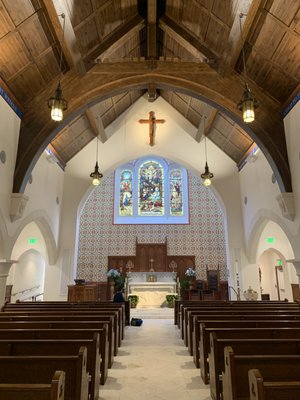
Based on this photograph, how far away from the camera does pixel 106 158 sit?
10445mm

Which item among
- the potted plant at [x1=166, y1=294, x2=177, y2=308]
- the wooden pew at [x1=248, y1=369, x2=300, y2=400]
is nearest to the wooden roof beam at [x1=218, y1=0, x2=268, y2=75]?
the wooden pew at [x1=248, y1=369, x2=300, y2=400]

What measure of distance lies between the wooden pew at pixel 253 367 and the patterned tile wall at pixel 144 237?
37.5ft

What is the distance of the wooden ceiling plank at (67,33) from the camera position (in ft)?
16.4

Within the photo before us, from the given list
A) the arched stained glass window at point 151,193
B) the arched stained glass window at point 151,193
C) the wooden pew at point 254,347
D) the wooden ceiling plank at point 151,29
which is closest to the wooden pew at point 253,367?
the wooden pew at point 254,347

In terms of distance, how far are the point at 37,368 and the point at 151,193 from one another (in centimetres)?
1226

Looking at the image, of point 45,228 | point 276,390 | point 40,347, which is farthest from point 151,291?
point 276,390

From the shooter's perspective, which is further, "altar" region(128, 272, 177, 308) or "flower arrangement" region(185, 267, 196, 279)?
"flower arrangement" region(185, 267, 196, 279)

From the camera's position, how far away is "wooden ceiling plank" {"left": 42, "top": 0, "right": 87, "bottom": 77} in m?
5.00

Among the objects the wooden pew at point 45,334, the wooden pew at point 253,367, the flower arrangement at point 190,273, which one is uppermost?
the flower arrangement at point 190,273

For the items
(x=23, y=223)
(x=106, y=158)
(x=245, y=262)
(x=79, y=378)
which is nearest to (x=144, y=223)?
(x=106, y=158)

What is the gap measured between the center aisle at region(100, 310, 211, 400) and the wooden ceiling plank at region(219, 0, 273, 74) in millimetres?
5621

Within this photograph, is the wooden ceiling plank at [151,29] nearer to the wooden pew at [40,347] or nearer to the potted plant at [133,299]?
the wooden pew at [40,347]

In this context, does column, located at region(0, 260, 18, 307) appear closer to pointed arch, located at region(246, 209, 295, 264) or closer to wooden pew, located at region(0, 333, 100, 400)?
wooden pew, located at region(0, 333, 100, 400)

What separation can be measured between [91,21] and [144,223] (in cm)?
923
